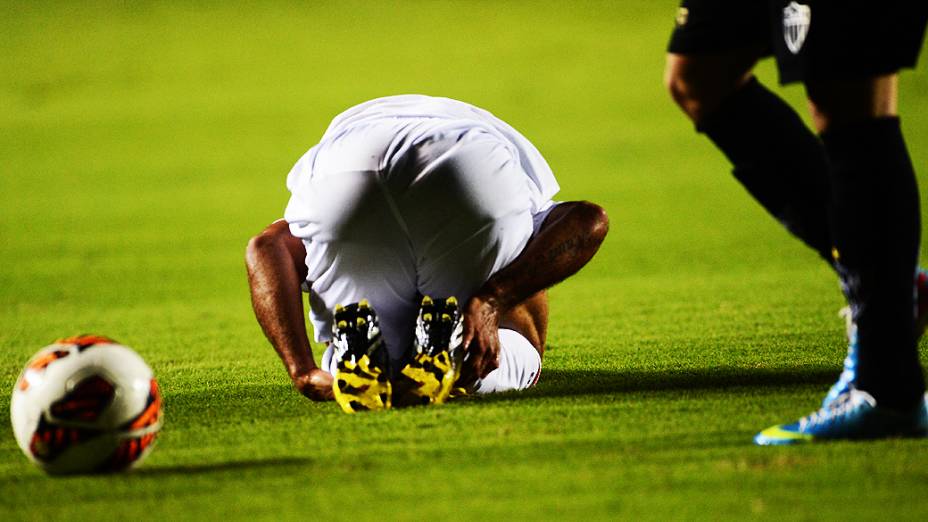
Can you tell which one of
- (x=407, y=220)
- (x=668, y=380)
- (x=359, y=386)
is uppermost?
(x=407, y=220)

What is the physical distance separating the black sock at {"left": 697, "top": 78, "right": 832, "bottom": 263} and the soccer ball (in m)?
1.23

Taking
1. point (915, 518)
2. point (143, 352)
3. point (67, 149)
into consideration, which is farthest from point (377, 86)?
point (915, 518)

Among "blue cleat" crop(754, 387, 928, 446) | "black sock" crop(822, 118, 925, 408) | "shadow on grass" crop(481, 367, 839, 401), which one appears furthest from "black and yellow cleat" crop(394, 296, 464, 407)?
"black sock" crop(822, 118, 925, 408)

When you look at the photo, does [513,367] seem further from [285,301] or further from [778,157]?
[778,157]

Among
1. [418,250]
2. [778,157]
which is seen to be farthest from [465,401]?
[778,157]

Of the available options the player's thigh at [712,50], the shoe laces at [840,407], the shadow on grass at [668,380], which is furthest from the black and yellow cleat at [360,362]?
the shoe laces at [840,407]

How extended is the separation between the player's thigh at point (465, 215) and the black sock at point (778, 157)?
62 centimetres

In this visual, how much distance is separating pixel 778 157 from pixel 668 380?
0.74 m

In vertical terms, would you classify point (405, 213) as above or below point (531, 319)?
above

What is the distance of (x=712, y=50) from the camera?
2.66m

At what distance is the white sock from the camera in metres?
3.19

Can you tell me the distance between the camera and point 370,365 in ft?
9.72

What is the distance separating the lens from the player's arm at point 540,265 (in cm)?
315

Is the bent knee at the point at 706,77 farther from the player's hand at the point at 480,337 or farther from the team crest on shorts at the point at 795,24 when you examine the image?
the player's hand at the point at 480,337
